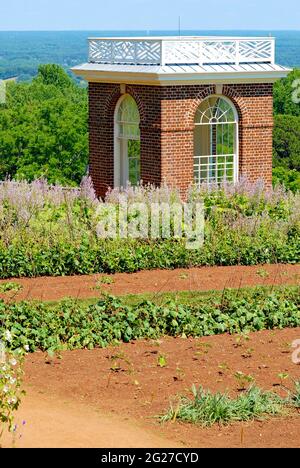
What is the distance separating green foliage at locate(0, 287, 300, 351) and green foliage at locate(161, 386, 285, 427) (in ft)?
8.13

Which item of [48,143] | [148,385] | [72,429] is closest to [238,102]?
[148,385]

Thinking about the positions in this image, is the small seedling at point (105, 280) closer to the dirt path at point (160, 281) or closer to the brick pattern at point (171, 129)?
the dirt path at point (160, 281)

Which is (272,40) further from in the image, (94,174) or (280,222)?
(280,222)

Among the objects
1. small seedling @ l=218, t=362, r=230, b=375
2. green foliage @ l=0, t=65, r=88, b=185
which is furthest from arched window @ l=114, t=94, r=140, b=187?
green foliage @ l=0, t=65, r=88, b=185

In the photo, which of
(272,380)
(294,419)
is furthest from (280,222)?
(294,419)

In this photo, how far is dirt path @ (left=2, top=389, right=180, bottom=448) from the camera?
394 inches

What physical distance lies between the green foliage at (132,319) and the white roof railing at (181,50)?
416 inches

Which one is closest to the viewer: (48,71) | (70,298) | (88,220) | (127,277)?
(70,298)

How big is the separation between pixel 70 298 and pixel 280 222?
525cm

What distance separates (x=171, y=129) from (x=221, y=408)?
14592 millimetres

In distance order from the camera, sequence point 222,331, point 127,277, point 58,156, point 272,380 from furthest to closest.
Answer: point 58,156, point 127,277, point 222,331, point 272,380

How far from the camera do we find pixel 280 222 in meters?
19.4

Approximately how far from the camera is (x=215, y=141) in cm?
2695

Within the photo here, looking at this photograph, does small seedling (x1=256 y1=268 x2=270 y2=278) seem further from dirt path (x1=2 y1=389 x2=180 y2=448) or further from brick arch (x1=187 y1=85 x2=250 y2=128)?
brick arch (x1=187 y1=85 x2=250 y2=128)
